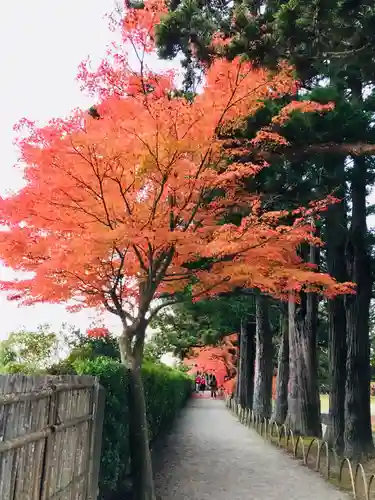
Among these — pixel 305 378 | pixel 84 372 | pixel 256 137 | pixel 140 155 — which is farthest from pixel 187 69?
pixel 305 378

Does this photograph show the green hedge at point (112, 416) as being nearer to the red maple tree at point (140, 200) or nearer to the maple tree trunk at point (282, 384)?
the red maple tree at point (140, 200)

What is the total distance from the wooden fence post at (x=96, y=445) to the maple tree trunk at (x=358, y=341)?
7183 millimetres

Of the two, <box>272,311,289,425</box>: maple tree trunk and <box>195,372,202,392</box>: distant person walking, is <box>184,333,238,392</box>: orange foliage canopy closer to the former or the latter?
<box>272,311,289,425</box>: maple tree trunk

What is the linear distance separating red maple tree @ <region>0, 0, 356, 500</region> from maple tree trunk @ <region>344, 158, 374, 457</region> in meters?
3.08

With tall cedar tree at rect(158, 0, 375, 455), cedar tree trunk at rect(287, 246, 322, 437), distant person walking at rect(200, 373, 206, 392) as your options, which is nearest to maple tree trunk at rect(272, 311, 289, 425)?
cedar tree trunk at rect(287, 246, 322, 437)

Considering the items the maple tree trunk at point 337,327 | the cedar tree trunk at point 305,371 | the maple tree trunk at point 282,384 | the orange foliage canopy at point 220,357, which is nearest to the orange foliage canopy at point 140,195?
the maple tree trunk at point 337,327

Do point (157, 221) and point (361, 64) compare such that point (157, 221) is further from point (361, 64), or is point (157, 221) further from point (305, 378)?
point (305, 378)

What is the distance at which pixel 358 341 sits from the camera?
11922mm

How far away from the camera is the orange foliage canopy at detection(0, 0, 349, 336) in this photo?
7.49 meters

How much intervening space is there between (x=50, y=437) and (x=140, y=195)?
461cm

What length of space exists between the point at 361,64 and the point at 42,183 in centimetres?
495

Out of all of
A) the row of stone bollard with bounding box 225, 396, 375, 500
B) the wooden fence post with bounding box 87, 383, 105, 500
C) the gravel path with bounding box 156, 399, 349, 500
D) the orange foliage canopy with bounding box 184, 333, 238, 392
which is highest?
the orange foliage canopy with bounding box 184, 333, 238, 392

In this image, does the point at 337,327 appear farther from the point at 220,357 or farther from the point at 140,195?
the point at 220,357

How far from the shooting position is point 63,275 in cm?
852
